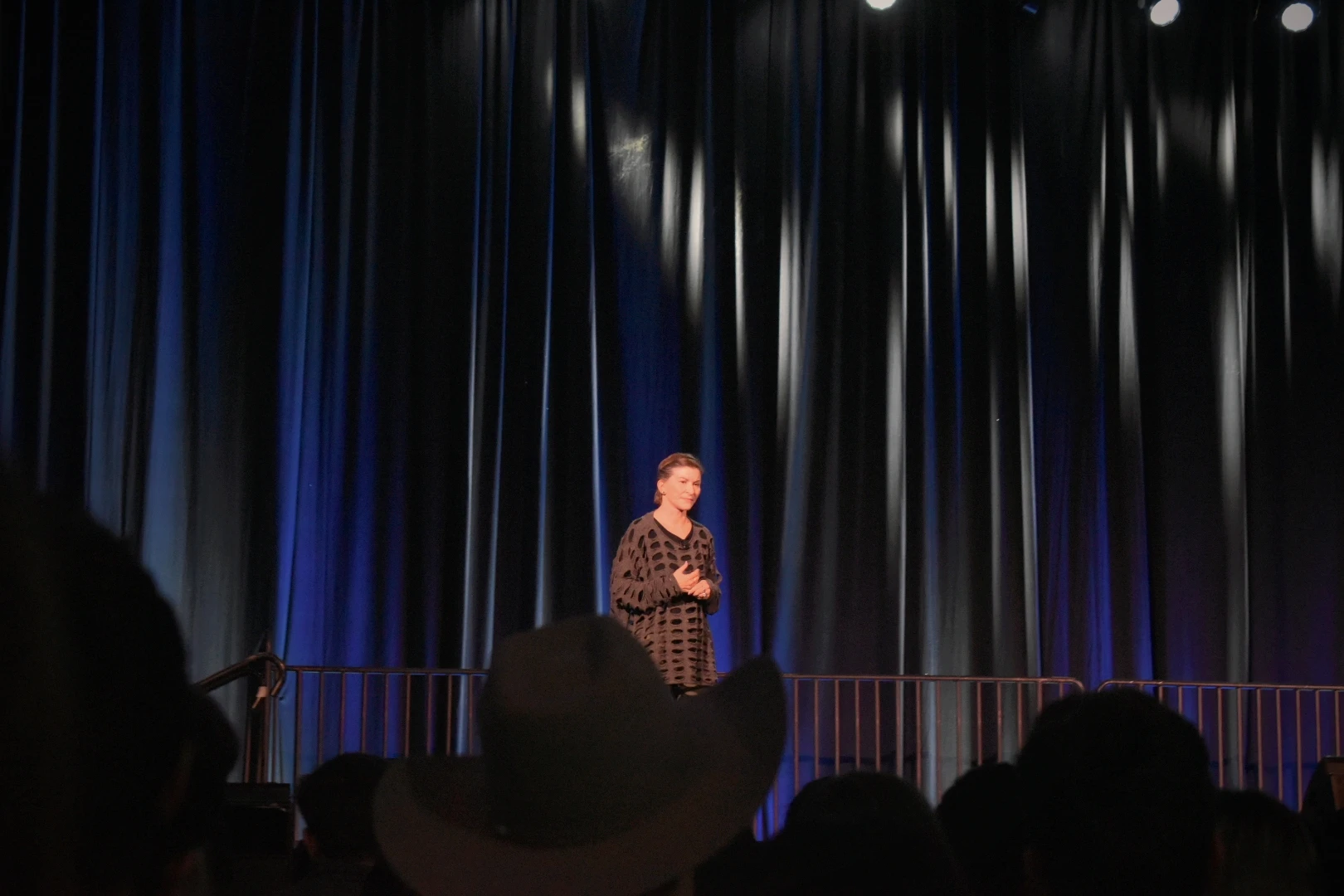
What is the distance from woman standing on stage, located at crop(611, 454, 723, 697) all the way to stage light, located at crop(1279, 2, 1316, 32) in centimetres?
572

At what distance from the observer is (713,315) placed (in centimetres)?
881

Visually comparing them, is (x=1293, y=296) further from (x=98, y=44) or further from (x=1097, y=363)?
(x=98, y=44)

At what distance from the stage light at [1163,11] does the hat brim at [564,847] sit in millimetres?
8833

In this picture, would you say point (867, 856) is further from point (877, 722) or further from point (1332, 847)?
point (877, 722)

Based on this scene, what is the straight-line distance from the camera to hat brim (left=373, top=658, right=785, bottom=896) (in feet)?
4.22

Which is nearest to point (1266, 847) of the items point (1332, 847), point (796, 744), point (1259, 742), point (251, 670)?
point (1332, 847)

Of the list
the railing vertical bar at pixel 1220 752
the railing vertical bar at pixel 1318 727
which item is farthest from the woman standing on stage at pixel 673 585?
the railing vertical bar at pixel 1318 727

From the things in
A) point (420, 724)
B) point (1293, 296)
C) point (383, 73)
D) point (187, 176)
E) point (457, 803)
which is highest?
point (383, 73)

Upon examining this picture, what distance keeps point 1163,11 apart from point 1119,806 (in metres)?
8.77

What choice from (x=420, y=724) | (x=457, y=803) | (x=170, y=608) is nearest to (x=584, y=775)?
(x=457, y=803)

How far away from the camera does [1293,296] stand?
912cm

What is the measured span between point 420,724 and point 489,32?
4493mm

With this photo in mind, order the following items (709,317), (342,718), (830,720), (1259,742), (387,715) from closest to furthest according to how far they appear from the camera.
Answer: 1. (342,718)
2. (1259,742)
3. (387,715)
4. (830,720)
5. (709,317)

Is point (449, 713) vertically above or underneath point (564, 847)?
underneath
